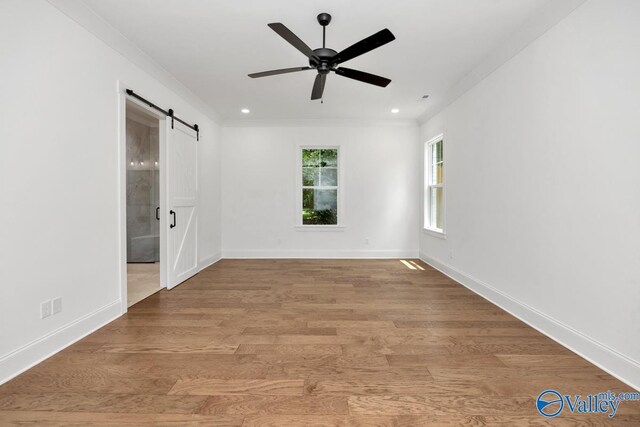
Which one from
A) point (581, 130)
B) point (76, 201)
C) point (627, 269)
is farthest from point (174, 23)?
point (627, 269)

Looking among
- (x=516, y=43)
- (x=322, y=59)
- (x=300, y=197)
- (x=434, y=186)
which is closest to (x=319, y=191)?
(x=300, y=197)

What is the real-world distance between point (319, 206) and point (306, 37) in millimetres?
3650

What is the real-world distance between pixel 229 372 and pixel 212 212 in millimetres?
4059

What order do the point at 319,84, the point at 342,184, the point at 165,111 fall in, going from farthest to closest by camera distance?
the point at 342,184
the point at 165,111
the point at 319,84

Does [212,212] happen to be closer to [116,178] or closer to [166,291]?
[166,291]

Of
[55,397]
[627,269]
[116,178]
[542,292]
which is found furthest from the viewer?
[116,178]

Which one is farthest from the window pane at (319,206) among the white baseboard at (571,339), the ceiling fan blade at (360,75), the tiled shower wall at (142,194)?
the ceiling fan blade at (360,75)

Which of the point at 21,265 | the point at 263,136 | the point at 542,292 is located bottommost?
the point at 542,292

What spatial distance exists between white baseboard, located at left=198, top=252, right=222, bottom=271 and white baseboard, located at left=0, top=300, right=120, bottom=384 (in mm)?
2157

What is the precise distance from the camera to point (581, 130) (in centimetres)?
228

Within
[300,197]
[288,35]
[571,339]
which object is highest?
[288,35]

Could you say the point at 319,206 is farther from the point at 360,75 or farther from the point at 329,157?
the point at 360,75

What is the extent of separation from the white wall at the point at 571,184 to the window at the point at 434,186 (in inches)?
61.6

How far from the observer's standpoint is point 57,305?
92.0 inches
